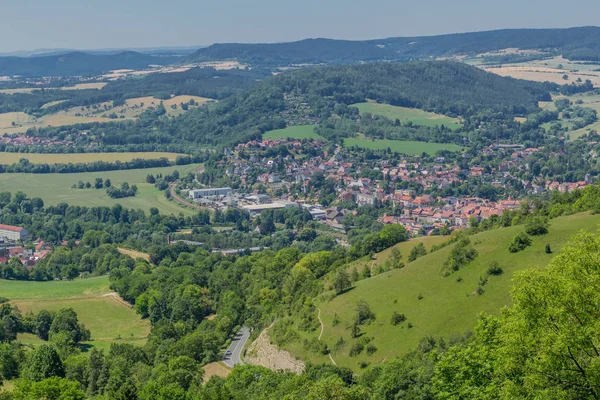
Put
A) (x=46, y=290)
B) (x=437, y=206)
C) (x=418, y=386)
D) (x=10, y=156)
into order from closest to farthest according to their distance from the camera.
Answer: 1. (x=418, y=386)
2. (x=46, y=290)
3. (x=437, y=206)
4. (x=10, y=156)

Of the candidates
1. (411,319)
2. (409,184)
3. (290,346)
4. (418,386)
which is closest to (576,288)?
(418,386)

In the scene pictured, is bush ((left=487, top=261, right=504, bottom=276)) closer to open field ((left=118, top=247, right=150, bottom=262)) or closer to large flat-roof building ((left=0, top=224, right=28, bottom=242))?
open field ((left=118, top=247, right=150, bottom=262))

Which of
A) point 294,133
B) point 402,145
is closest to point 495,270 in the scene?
point 402,145

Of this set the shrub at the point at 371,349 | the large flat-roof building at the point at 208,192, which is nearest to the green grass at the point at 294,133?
the large flat-roof building at the point at 208,192

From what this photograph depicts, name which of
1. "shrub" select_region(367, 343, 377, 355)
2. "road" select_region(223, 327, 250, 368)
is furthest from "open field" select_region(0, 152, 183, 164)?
"shrub" select_region(367, 343, 377, 355)

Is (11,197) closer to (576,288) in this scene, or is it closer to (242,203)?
(242,203)

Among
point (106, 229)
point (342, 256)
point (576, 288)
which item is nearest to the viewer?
point (576, 288)
